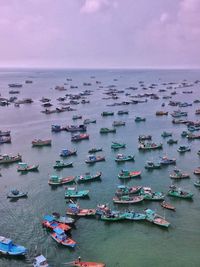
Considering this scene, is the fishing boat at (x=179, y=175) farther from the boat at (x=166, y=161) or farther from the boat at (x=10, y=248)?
the boat at (x=10, y=248)

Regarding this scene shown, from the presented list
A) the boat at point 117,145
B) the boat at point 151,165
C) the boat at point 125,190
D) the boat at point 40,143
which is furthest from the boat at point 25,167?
the boat at point 151,165

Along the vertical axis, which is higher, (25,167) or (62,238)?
(25,167)

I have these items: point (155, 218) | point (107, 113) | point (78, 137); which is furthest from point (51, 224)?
point (107, 113)

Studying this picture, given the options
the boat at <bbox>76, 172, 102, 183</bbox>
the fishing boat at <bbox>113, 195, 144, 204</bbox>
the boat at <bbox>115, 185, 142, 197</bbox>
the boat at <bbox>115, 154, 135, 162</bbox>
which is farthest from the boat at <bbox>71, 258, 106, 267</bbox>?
the boat at <bbox>115, 154, 135, 162</bbox>

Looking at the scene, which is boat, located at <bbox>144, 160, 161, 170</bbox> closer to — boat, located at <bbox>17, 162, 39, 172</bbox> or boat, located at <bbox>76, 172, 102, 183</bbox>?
boat, located at <bbox>76, 172, 102, 183</bbox>

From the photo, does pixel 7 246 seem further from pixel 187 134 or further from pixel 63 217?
pixel 187 134

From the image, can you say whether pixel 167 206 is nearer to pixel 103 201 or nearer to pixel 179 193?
pixel 179 193
